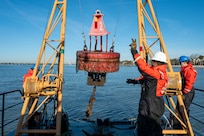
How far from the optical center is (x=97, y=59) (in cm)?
542

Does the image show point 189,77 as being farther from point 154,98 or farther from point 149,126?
point 149,126

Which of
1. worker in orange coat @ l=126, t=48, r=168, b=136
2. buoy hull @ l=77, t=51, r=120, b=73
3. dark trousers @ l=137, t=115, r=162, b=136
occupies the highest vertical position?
buoy hull @ l=77, t=51, r=120, b=73

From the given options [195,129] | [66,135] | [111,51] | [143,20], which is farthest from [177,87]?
[195,129]

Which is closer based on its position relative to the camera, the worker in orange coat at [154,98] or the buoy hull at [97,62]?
the worker in orange coat at [154,98]

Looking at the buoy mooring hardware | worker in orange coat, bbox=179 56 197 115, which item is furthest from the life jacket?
the buoy mooring hardware

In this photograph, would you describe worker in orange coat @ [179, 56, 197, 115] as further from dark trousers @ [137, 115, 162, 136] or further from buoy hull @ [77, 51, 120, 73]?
dark trousers @ [137, 115, 162, 136]

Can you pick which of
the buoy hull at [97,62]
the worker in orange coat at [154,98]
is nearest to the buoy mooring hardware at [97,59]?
the buoy hull at [97,62]

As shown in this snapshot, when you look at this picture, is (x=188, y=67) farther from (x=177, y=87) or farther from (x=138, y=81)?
(x=138, y=81)

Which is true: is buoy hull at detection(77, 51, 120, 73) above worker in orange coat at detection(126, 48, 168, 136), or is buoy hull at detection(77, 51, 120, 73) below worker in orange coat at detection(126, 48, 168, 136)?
above

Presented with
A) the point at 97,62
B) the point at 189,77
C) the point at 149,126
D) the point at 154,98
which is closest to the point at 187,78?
the point at 189,77

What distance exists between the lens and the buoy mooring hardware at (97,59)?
17.9ft

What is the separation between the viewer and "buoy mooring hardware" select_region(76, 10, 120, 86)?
5.45 metres

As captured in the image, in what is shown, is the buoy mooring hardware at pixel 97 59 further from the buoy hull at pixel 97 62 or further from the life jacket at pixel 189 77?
the life jacket at pixel 189 77

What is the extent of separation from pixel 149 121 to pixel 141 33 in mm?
3617
